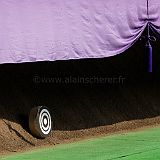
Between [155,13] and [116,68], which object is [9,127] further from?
[116,68]

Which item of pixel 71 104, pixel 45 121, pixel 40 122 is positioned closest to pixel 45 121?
pixel 45 121

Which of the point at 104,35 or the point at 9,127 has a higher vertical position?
the point at 104,35

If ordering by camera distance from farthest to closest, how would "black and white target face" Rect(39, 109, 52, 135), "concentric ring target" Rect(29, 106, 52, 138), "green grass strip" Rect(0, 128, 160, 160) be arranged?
"black and white target face" Rect(39, 109, 52, 135)
"concentric ring target" Rect(29, 106, 52, 138)
"green grass strip" Rect(0, 128, 160, 160)

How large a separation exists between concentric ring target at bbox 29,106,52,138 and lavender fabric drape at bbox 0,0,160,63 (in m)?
2.08

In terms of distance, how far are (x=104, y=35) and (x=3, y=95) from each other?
3.19 m

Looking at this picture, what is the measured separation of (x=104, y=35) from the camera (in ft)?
42.5

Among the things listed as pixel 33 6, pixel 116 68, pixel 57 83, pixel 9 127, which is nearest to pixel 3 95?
pixel 9 127

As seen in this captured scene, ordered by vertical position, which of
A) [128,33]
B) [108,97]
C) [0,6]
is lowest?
[108,97]

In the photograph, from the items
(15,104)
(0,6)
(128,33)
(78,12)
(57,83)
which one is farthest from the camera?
(57,83)

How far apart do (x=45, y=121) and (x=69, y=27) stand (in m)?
2.77

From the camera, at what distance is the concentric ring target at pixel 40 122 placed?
45.2ft

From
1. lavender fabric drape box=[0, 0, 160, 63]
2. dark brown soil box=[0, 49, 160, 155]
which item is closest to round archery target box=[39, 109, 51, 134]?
dark brown soil box=[0, 49, 160, 155]

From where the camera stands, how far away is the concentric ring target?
1377 centimetres

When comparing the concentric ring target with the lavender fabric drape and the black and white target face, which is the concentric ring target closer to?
the black and white target face
